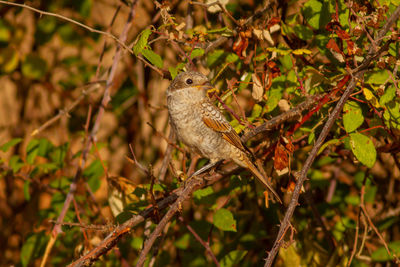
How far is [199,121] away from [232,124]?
445 mm

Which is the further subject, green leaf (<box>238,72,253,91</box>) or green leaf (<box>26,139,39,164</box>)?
green leaf (<box>26,139,39,164</box>)

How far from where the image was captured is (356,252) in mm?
3477

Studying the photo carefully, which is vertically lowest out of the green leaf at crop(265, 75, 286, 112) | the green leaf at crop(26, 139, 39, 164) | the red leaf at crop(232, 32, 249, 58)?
the green leaf at crop(26, 139, 39, 164)

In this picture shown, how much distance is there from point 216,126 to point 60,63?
8.84ft

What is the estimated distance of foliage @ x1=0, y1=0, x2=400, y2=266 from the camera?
9.05 ft

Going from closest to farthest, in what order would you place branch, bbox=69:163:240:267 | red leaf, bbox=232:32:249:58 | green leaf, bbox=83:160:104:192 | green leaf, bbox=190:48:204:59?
branch, bbox=69:163:240:267, green leaf, bbox=190:48:204:59, red leaf, bbox=232:32:249:58, green leaf, bbox=83:160:104:192

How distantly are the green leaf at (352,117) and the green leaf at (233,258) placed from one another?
1.18 metres

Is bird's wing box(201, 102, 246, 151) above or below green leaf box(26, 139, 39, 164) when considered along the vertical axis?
above

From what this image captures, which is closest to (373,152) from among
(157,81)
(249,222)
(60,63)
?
(249,222)

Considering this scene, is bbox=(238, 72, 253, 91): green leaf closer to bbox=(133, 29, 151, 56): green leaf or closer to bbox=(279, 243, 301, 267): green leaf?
bbox=(133, 29, 151, 56): green leaf

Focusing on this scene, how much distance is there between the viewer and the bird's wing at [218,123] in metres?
3.12

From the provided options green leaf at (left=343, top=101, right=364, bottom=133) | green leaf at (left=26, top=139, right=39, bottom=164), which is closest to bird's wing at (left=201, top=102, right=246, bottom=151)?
green leaf at (left=343, top=101, right=364, bottom=133)

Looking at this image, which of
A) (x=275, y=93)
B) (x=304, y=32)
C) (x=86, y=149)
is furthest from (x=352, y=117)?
(x=86, y=149)

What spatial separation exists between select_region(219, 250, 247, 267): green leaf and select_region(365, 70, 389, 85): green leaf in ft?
4.65
